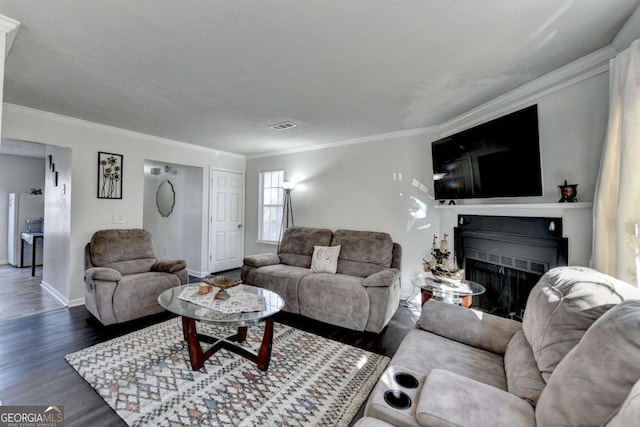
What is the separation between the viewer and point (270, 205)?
5.48m

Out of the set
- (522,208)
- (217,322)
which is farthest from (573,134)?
(217,322)

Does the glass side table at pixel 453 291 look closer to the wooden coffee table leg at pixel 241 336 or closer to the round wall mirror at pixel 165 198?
the wooden coffee table leg at pixel 241 336

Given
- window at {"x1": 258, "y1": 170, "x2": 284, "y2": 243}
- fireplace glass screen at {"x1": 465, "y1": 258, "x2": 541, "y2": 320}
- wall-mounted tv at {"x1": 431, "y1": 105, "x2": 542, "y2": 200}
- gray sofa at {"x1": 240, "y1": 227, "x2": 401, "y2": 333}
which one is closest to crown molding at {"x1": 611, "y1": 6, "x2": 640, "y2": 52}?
wall-mounted tv at {"x1": 431, "y1": 105, "x2": 542, "y2": 200}

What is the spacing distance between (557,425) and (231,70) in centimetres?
273

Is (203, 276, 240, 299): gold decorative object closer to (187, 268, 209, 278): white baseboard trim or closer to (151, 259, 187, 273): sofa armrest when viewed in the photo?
(151, 259, 187, 273): sofa armrest

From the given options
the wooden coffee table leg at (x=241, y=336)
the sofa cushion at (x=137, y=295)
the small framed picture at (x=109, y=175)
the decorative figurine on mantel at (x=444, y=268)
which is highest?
the small framed picture at (x=109, y=175)

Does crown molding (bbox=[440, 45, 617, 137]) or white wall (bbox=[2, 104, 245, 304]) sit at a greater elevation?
crown molding (bbox=[440, 45, 617, 137])

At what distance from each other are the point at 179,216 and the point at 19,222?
329cm

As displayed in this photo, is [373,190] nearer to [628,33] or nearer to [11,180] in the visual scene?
[628,33]

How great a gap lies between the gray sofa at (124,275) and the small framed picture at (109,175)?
1.85 feet

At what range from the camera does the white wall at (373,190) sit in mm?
3795

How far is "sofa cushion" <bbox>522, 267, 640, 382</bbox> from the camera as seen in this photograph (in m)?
1.14

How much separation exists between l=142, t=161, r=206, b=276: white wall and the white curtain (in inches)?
203

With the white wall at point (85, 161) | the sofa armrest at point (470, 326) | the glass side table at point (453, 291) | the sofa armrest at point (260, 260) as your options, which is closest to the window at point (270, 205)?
the sofa armrest at point (260, 260)
